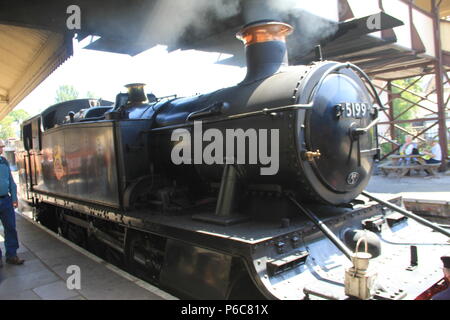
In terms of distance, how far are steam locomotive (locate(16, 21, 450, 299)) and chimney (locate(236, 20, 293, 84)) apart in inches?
0.4

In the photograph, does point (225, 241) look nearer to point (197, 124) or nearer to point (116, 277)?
point (197, 124)

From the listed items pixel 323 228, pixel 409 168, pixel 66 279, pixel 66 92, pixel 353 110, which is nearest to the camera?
pixel 323 228

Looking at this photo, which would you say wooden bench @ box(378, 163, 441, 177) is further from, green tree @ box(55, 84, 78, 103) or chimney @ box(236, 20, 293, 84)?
green tree @ box(55, 84, 78, 103)

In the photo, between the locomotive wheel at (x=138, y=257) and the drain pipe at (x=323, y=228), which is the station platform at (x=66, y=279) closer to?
the locomotive wheel at (x=138, y=257)


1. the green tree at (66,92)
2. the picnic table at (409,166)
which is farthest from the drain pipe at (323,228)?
the green tree at (66,92)

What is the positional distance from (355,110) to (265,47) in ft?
3.53

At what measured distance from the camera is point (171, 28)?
21.4ft

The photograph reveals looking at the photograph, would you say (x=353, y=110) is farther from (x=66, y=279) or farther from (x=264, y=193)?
(x=66, y=279)

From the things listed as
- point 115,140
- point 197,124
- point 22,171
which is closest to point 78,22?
point 115,140

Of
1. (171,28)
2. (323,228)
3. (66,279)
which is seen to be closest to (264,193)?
(323,228)

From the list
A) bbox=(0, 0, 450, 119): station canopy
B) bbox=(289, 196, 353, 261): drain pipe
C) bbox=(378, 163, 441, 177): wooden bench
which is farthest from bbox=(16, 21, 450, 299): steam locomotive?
bbox=(378, 163, 441, 177): wooden bench

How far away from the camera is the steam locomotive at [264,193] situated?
2816 millimetres

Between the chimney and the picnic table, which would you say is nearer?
the chimney

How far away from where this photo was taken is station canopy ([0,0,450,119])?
214 inches
